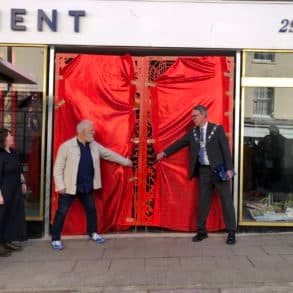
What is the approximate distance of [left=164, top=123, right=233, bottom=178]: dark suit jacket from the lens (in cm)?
752

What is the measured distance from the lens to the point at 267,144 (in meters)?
8.30

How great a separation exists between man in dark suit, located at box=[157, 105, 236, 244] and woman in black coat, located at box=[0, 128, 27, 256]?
1.97 meters

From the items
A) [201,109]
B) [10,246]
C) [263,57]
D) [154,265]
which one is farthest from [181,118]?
[10,246]

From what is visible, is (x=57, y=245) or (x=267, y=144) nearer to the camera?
(x=57, y=245)

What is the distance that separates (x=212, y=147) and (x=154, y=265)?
6.16 feet

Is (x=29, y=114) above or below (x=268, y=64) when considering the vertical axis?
below

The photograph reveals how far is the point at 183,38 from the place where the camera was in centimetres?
795

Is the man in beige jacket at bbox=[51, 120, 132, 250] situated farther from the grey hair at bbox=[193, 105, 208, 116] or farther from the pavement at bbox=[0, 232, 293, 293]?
the grey hair at bbox=[193, 105, 208, 116]

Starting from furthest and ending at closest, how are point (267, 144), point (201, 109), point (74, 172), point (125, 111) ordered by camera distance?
point (267, 144), point (125, 111), point (201, 109), point (74, 172)

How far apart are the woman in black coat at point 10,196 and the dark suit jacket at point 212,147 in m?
2.06

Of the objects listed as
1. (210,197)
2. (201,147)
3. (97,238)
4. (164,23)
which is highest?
(164,23)

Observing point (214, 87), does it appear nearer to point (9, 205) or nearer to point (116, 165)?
point (116, 165)

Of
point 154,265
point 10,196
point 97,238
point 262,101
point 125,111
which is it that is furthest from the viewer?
point 262,101

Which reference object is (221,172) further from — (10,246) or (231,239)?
(10,246)
